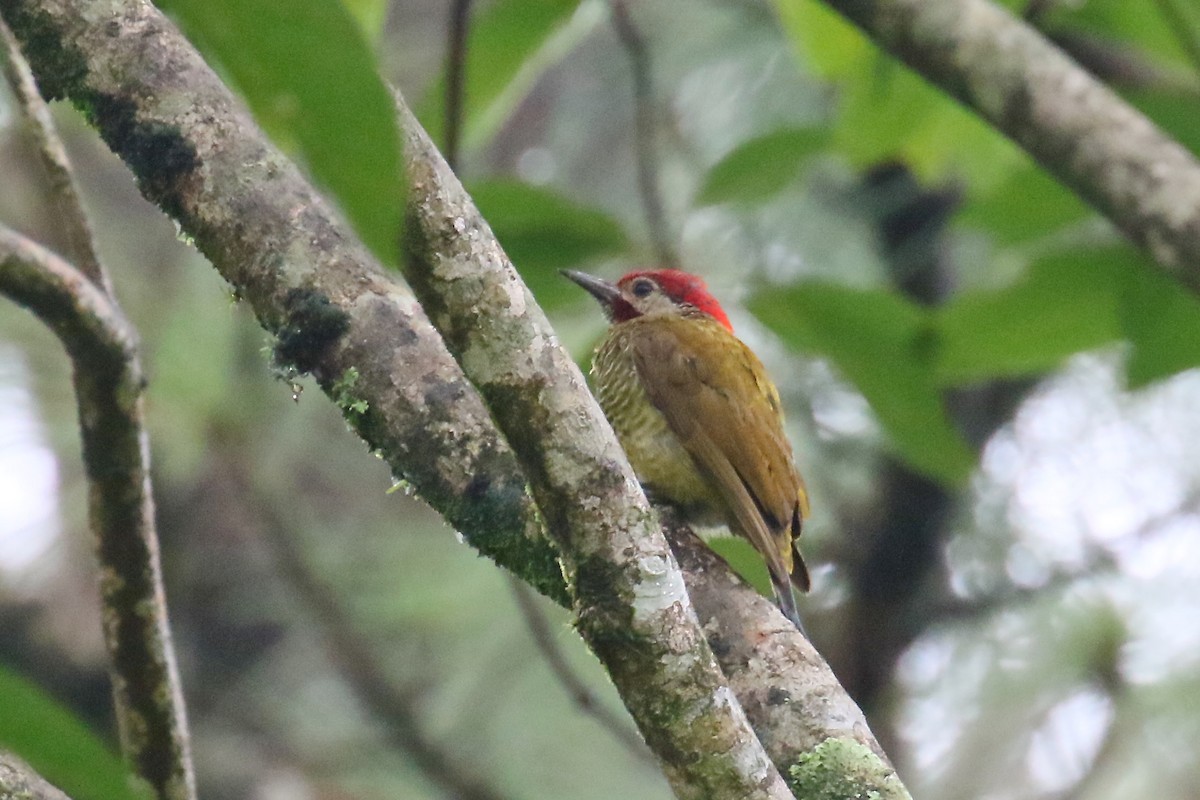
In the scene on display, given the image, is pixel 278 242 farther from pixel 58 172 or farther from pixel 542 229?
pixel 542 229

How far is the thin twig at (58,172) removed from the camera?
253 cm

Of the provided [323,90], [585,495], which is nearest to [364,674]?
[585,495]

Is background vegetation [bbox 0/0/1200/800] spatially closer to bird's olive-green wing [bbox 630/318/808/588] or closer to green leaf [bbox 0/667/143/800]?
bird's olive-green wing [bbox 630/318/808/588]

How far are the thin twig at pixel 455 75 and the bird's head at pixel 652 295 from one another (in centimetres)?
111

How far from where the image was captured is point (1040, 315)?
117 inches

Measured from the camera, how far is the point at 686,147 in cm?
515

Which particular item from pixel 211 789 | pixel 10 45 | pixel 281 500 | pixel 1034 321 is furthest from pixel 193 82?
pixel 211 789

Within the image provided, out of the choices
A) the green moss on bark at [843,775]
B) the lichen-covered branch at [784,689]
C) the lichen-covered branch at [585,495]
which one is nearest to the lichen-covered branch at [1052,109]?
the lichen-covered branch at [784,689]

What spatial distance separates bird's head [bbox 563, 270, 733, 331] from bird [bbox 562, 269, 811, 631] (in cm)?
1

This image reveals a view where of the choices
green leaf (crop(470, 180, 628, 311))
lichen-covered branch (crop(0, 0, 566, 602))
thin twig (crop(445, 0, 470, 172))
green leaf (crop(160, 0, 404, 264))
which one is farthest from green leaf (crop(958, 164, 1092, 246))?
green leaf (crop(160, 0, 404, 264))

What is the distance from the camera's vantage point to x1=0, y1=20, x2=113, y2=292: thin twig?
2531 mm

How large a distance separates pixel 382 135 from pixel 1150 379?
227 cm

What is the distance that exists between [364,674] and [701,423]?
46.3 inches

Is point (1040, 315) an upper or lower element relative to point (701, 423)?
upper
